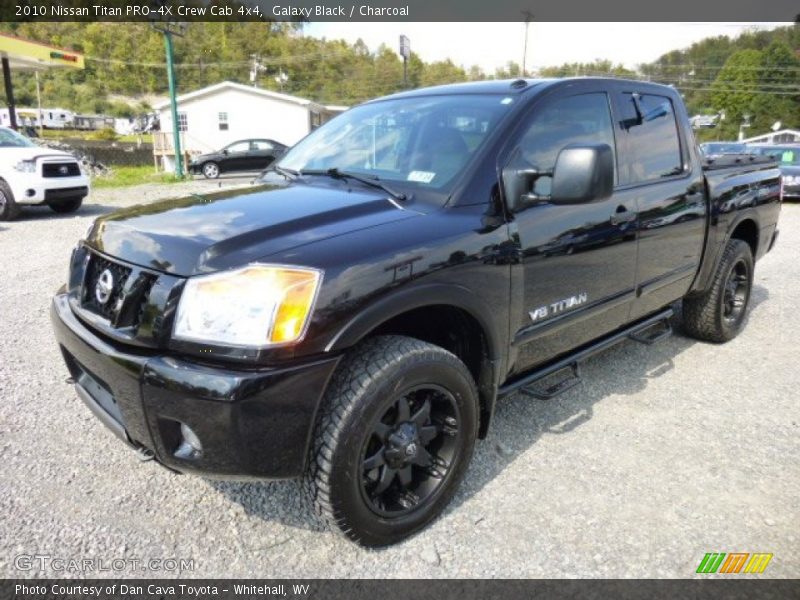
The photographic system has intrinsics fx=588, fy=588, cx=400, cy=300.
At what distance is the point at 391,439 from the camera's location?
7.36 feet

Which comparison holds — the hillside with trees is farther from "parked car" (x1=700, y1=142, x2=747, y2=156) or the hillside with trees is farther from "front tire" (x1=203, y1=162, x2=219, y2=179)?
"parked car" (x1=700, y1=142, x2=747, y2=156)

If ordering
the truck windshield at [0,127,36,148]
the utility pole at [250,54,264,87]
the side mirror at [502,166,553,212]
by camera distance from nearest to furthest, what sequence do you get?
the side mirror at [502,166,553,212], the truck windshield at [0,127,36,148], the utility pole at [250,54,264,87]

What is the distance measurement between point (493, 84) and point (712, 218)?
1960mm

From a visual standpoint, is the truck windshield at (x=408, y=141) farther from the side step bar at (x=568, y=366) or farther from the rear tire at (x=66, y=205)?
the rear tire at (x=66, y=205)

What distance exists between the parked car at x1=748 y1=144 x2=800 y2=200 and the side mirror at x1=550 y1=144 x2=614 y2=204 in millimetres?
15224

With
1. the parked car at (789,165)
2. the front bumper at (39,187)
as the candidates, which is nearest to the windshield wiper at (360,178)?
the front bumper at (39,187)

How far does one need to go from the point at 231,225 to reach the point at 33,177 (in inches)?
379

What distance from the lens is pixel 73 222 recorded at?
10.1 metres

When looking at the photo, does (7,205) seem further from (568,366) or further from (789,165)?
(789,165)

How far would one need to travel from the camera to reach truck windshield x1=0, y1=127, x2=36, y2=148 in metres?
10.4

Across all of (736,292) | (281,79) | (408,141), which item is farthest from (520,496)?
(281,79)

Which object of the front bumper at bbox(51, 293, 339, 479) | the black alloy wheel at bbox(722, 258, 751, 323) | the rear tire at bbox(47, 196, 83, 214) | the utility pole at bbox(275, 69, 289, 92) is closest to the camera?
the front bumper at bbox(51, 293, 339, 479)

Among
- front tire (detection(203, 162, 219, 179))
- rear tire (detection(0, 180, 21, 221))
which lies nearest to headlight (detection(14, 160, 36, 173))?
rear tire (detection(0, 180, 21, 221))

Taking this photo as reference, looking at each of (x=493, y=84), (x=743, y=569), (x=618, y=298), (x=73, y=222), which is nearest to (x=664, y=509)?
(x=743, y=569)
